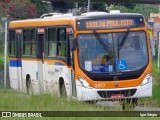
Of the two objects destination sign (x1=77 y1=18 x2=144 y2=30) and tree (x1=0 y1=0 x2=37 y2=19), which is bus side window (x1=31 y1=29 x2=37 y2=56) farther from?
tree (x1=0 y1=0 x2=37 y2=19)

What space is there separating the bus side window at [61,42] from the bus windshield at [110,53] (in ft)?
4.52

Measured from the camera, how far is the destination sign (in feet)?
69.3

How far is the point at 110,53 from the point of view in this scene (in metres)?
20.8

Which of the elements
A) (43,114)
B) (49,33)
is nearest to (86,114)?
(43,114)

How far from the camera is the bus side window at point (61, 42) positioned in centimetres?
2227

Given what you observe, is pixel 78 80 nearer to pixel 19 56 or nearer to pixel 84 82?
pixel 84 82

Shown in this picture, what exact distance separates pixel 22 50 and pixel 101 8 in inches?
1671

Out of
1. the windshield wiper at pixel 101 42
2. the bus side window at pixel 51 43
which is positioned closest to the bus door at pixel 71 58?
the windshield wiper at pixel 101 42

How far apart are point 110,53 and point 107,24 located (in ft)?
3.34

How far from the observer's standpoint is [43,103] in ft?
52.5

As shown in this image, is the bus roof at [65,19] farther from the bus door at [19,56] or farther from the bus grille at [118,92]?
the bus grille at [118,92]

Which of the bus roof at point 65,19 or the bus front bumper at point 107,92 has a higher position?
the bus roof at point 65,19

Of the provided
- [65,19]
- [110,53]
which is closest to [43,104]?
[110,53]

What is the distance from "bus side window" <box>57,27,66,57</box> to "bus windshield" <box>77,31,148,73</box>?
138 cm
